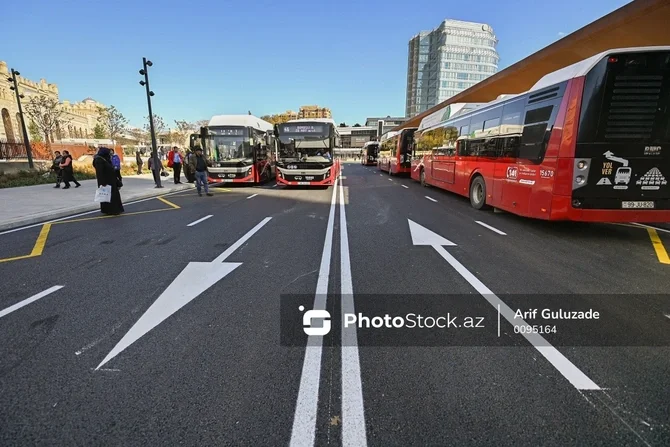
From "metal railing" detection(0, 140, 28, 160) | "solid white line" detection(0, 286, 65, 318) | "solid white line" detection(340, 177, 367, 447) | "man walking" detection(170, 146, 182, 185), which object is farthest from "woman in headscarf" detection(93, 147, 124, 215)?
"metal railing" detection(0, 140, 28, 160)

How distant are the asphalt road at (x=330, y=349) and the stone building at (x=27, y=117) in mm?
67949

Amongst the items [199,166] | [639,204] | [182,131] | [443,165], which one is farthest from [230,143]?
[182,131]

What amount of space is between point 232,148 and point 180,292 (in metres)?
13.8

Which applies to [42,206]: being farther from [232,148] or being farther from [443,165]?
[443,165]

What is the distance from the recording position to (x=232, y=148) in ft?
54.2

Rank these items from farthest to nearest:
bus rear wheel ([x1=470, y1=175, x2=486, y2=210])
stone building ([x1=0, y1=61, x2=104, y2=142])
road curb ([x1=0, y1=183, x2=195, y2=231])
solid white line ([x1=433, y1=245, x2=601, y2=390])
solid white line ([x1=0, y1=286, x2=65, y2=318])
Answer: stone building ([x1=0, y1=61, x2=104, y2=142]), bus rear wheel ([x1=470, y1=175, x2=486, y2=210]), road curb ([x1=0, y1=183, x2=195, y2=231]), solid white line ([x1=0, y1=286, x2=65, y2=318]), solid white line ([x1=433, y1=245, x2=601, y2=390])

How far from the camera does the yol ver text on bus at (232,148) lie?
1638 centimetres

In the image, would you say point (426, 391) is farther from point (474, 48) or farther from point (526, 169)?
point (474, 48)

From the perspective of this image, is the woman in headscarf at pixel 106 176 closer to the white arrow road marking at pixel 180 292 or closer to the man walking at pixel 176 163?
the white arrow road marking at pixel 180 292

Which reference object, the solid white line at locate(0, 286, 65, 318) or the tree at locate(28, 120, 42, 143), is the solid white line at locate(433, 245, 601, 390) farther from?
the tree at locate(28, 120, 42, 143)

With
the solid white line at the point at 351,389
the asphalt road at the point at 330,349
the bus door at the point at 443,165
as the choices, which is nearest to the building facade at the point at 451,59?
the bus door at the point at 443,165

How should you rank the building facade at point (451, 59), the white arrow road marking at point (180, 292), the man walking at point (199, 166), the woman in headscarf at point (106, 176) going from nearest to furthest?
the white arrow road marking at point (180, 292), the woman in headscarf at point (106, 176), the man walking at point (199, 166), the building facade at point (451, 59)

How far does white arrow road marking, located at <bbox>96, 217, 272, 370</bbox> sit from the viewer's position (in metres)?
3.08

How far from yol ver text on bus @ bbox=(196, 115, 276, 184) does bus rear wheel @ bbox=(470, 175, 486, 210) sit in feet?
36.7
